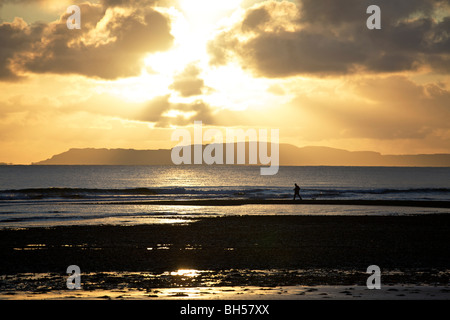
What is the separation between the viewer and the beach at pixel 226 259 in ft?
46.2

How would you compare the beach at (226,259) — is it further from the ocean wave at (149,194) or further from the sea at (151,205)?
the ocean wave at (149,194)

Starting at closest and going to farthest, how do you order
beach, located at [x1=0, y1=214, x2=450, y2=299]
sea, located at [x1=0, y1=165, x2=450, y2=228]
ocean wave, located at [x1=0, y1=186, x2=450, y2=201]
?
beach, located at [x1=0, y1=214, x2=450, y2=299] < sea, located at [x1=0, y1=165, x2=450, y2=228] < ocean wave, located at [x1=0, y1=186, x2=450, y2=201]

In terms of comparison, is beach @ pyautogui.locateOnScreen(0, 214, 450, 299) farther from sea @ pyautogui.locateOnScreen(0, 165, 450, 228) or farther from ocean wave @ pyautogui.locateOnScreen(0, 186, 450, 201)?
ocean wave @ pyautogui.locateOnScreen(0, 186, 450, 201)

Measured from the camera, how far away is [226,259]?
18.8 metres

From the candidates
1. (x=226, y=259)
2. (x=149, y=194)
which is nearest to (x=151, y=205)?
(x=149, y=194)

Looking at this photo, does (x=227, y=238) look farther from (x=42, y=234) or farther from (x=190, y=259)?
(x=42, y=234)

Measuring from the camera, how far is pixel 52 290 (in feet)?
45.3

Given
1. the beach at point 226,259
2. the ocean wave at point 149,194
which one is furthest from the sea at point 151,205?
the beach at point 226,259

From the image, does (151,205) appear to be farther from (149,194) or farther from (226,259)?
(226,259)

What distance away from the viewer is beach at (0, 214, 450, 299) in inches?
555

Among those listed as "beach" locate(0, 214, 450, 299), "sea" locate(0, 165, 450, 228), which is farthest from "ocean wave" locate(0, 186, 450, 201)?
"beach" locate(0, 214, 450, 299)

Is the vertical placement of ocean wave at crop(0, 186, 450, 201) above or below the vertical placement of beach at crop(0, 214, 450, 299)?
below
